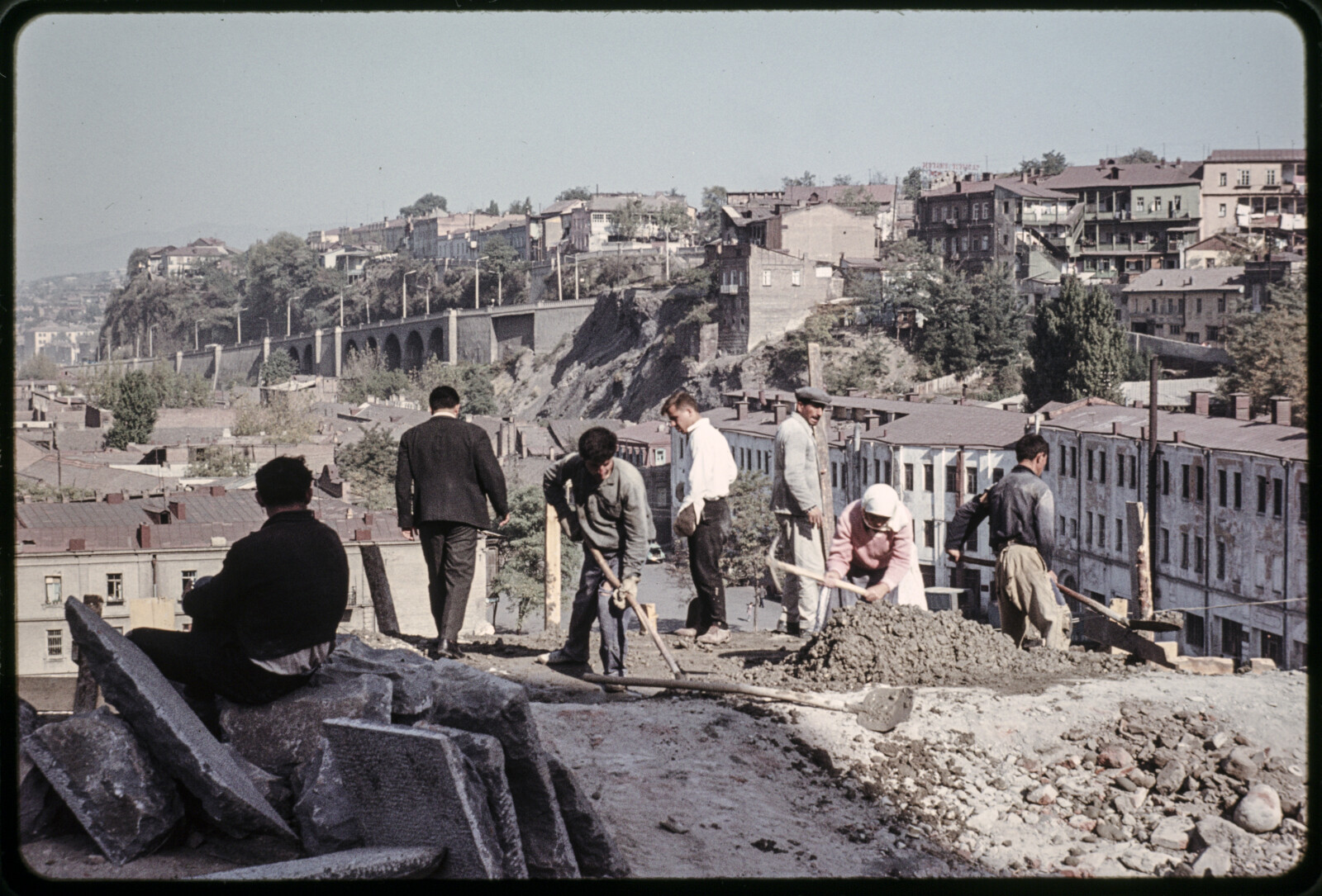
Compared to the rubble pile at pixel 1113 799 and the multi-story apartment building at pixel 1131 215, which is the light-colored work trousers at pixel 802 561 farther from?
the multi-story apartment building at pixel 1131 215

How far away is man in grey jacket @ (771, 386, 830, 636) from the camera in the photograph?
27.1 ft

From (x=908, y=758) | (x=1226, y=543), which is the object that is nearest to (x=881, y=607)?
(x=908, y=758)

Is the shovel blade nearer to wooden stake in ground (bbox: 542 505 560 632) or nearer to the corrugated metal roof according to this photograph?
wooden stake in ground (bbox: 542 505 560 632)

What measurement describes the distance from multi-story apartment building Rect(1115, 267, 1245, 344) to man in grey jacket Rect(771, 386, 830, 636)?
174 ft

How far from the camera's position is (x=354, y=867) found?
3.87 m

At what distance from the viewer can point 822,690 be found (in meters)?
6.99

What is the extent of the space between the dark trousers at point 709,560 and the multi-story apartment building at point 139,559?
2711 millimetres

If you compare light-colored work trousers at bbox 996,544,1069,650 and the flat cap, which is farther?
the flat cap

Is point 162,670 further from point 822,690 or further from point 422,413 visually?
point 422,413

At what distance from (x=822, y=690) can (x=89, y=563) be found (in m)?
11.8

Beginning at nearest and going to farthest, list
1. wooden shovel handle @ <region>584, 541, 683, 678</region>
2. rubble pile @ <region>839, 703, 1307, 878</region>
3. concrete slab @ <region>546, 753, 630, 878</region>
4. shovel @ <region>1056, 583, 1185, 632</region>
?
1. concrete slab @ <region>546, 753, 630, 878</region>
2. rubble pile @ <region>839, 703, 1307, 878</region>
3. wooden shovel handle @ <region>584, 541, 683, 678</region>
4. shovel @ <region>1056, 583, 1185, 632</region>

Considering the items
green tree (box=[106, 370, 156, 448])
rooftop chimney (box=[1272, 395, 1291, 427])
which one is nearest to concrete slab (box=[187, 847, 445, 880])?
rooftop chimney (box=[1272, 395, 1291, 427])

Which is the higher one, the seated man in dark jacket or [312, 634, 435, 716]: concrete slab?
the seated man in dark jacket

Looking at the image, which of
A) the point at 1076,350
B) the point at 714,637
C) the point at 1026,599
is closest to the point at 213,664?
the point at 714,637
